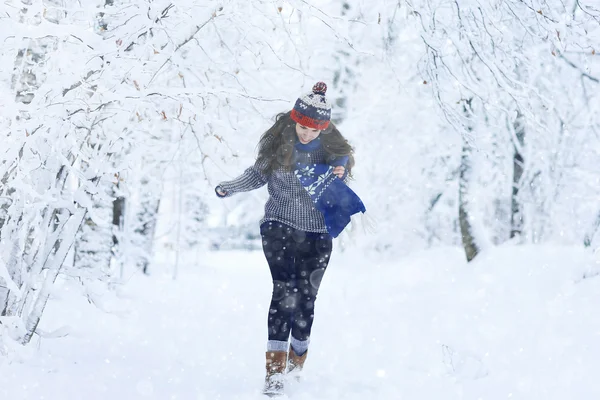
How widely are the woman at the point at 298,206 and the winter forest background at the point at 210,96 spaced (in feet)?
1.20

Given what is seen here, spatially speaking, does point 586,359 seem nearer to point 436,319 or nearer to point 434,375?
point 434,375

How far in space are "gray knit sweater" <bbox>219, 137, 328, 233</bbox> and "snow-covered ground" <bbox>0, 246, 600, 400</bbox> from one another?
103 cm

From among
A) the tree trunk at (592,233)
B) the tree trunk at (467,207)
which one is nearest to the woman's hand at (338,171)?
the tree trunk at (592,233)

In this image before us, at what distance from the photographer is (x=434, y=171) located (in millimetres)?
14953

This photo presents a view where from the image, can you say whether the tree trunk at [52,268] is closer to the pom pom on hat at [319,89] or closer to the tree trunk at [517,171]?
Result: the pom pom on hat at [319,89]

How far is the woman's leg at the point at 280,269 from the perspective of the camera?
13.0 feet

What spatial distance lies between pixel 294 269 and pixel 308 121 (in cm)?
96

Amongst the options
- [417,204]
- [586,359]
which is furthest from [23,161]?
[417,204]

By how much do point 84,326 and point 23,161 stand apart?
271cm

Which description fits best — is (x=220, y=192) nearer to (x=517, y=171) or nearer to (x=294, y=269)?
(x=294, y=269)

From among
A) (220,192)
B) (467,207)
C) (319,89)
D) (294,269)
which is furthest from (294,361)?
(467,207)

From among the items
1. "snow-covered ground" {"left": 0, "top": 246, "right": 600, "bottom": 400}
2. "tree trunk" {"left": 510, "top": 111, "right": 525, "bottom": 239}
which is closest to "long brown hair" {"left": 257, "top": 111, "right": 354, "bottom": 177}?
"snow-covered ground" {"left": 0, "top": 246, "right": 600, "bottom": 400}

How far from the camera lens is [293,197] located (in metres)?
4.00

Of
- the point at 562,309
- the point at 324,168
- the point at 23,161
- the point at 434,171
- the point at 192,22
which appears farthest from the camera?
the point at 434,171
